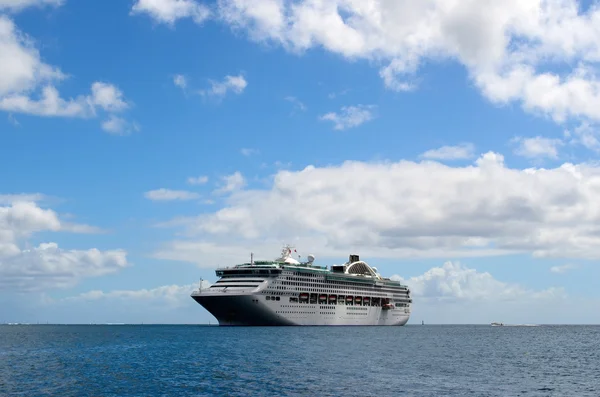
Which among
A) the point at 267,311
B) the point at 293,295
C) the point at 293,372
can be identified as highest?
the point at 293,295

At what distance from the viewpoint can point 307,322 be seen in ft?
484

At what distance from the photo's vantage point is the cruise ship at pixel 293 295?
134m

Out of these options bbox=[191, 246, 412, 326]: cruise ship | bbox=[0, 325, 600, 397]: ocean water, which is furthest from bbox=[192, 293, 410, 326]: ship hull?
bbox=[0, 325, 600, 397]: ocean water

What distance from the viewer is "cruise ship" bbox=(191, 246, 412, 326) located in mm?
134500

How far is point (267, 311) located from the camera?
136500 millimetres

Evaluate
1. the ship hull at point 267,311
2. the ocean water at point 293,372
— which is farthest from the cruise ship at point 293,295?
the ocean water at point 293,372

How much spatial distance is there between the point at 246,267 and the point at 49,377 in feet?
273

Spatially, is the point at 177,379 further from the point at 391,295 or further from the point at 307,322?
the point at 391,295

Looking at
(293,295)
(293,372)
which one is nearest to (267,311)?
(293,295)

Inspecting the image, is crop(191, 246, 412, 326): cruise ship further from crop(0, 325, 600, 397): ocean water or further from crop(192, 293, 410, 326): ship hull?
crop(0, 325, 600, 397): ocean water

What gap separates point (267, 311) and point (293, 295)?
10.00m

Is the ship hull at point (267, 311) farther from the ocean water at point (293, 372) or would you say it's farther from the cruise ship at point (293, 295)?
the ocean water at point (293, 372)

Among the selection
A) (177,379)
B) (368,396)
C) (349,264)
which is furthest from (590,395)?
(349,264)

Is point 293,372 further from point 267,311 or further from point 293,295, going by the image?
point 293,295
